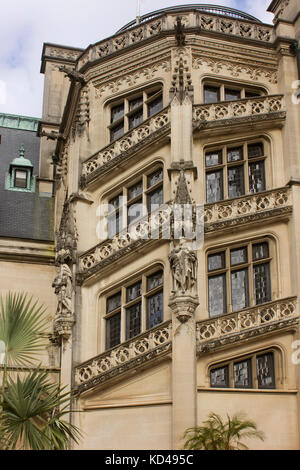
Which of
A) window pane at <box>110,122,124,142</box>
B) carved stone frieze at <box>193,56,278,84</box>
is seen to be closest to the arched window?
carved stone frieze at <box>193,56,278,84</box>

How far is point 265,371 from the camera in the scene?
20438 millimetres

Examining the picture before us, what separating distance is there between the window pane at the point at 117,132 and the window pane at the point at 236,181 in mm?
3760

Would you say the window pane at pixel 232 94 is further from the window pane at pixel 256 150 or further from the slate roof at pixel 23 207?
the slate roof at pixel 23 207

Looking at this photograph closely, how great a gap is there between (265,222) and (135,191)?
392 centimetres

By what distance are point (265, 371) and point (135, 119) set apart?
330 inches

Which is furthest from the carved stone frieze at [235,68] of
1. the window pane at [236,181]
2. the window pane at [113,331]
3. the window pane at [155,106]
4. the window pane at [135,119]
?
the window pane at [113,331]

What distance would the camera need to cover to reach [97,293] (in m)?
22.7

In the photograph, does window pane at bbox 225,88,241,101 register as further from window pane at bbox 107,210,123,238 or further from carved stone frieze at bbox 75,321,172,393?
carved stone frieze at bbox 75,321,172,393

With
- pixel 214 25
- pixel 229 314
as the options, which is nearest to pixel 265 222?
pixel 229 314

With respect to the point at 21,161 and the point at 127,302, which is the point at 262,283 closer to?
the point at 127,302

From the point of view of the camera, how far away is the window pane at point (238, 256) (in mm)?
21453

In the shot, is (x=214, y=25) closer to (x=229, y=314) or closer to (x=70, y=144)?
(x=70, y=144)

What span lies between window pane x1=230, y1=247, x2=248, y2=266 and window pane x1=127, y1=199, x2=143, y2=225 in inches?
111

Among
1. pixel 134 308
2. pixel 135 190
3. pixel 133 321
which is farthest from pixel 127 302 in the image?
pixel 135 190
